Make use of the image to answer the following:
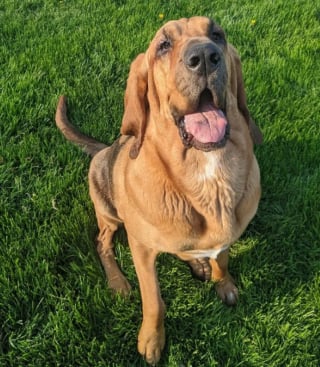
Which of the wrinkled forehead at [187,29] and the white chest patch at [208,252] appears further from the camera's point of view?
the white chest patch at [208,252]

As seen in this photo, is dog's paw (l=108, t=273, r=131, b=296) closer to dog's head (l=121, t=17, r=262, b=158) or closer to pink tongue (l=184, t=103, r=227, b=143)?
dog's head (l=121, t=17, r=262, b=158)

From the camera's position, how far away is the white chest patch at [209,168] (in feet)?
8.30

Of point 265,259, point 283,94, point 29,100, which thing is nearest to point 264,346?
point 265,259

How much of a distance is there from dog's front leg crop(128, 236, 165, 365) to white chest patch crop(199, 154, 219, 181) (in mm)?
528

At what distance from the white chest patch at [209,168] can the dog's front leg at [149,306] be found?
0.53 meters

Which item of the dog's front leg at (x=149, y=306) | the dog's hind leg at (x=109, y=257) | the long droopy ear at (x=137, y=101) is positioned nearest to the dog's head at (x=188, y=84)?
the long droopy ear at (x=137, y=101)

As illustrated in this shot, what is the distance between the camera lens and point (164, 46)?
96.8 inches

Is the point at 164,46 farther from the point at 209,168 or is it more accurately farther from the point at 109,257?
the point at 109,257

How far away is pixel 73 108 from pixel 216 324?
240 centimetres

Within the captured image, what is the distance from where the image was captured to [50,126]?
430cm

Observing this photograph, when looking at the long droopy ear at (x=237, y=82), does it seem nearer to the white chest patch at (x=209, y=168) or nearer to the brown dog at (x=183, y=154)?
the brown dog at (x=183, y=154)

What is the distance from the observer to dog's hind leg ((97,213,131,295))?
3.21 meters

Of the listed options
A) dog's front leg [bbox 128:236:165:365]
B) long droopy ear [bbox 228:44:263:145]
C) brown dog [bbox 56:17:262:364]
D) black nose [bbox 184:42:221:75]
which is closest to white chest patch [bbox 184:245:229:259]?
brown dog [bbox 56:17:262:364]

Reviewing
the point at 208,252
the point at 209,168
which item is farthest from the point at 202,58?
the point at 208,252
